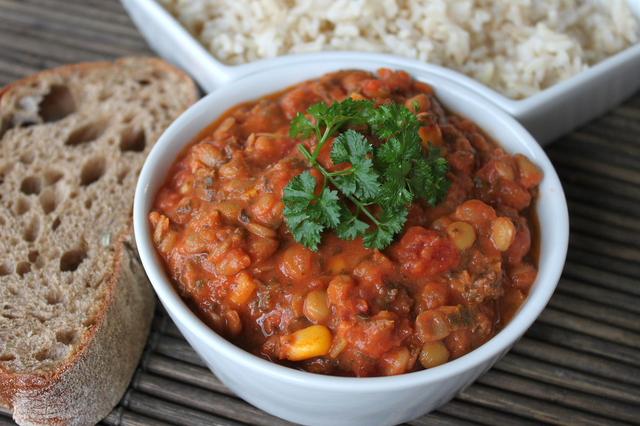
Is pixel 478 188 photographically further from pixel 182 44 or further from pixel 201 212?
pixel 182 44

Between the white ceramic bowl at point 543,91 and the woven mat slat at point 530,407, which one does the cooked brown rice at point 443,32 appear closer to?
the white ceramic bowl at point 543,91

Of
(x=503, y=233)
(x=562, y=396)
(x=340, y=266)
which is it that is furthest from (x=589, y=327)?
(x=340, y=266)

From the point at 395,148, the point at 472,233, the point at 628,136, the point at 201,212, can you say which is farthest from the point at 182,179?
the point at 628,136

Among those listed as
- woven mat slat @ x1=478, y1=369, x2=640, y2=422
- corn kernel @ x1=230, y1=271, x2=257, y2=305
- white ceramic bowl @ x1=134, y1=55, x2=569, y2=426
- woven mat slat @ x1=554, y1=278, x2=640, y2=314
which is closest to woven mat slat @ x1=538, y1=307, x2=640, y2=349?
woven mat slat @ x1=554, y1=278, x2=640, y2=314

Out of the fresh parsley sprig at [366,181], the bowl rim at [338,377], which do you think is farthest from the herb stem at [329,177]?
the bowl rim at [338,377]

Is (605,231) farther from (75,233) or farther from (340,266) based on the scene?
(75,233)

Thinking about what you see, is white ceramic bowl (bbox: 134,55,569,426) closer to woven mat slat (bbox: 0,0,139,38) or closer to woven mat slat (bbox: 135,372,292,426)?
woven mat slat (bbox: 135,372,292,426)

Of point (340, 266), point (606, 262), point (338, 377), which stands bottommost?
point (606, 262)
